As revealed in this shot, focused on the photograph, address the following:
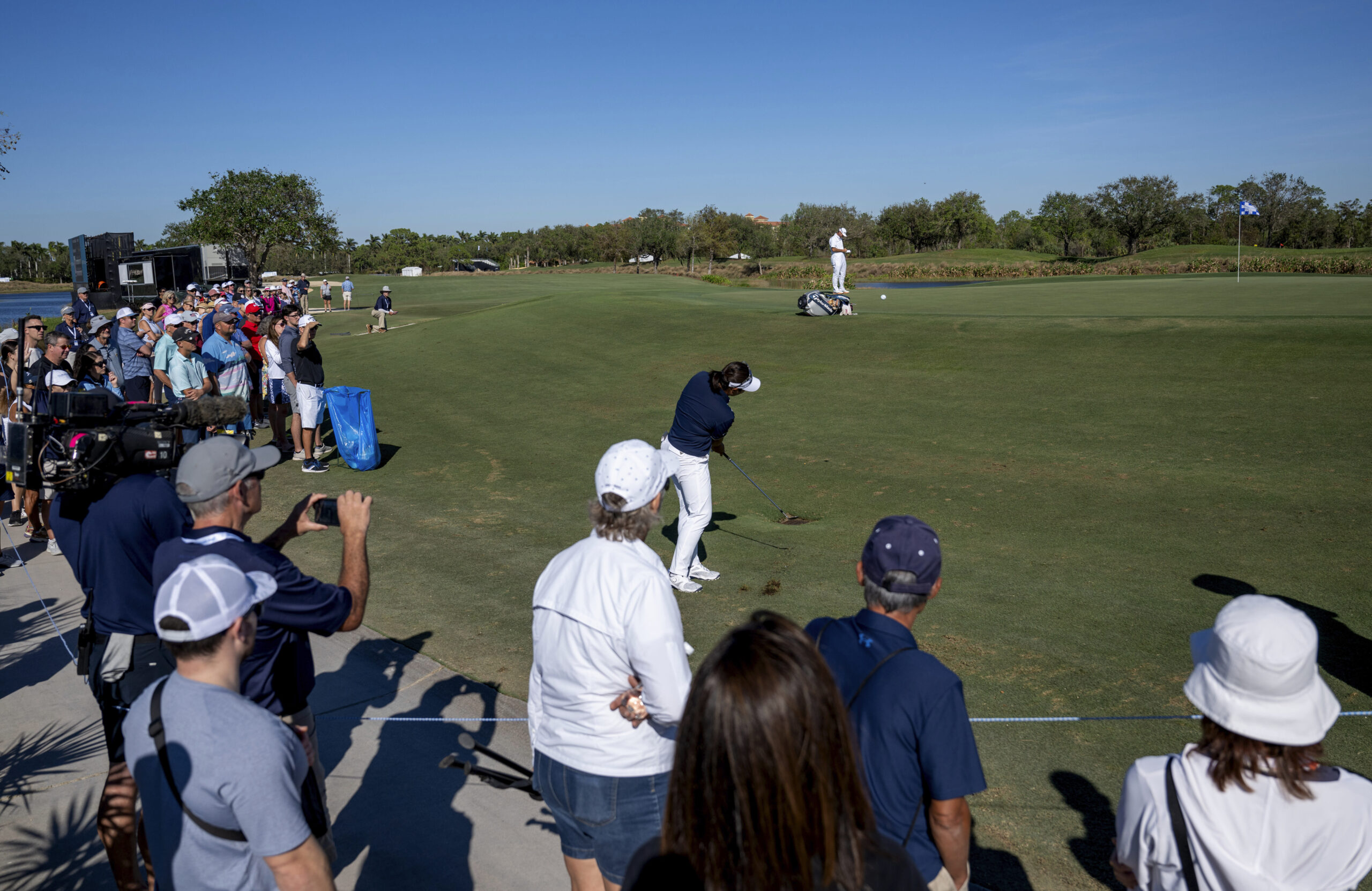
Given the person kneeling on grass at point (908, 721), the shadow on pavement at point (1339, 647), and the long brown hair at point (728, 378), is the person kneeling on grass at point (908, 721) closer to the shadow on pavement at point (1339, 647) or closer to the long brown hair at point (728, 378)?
the shadow on pavement at point (1339, 647)

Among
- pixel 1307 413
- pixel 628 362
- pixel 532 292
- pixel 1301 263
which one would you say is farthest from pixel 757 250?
pixel 1307 413

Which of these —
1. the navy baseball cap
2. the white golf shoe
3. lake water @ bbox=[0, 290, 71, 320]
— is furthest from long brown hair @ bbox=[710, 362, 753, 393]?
lake water @ bbox=[0, 290, 71, 320]

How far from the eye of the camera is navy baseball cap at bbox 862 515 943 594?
2.88 meters

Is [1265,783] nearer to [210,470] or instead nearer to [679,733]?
[679,733]

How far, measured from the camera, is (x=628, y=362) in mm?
19672

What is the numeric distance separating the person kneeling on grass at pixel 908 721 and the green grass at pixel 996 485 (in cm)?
152

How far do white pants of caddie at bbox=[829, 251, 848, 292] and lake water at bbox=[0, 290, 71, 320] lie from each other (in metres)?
30.5

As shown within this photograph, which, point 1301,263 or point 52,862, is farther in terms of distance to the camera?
point 1301,263

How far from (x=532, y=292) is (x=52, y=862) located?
46743 millimetres

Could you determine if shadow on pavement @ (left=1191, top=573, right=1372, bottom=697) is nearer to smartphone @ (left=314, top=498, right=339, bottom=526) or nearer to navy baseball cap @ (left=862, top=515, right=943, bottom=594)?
navy baseball cap @ (left=862, top=515, right=943, bottom=594)

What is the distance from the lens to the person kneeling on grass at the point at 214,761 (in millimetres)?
2490

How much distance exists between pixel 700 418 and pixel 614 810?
16.7 feet

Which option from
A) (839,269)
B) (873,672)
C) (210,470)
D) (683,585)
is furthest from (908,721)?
(839,269)

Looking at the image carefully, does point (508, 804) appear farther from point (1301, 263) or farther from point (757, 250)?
point (757, 250)
